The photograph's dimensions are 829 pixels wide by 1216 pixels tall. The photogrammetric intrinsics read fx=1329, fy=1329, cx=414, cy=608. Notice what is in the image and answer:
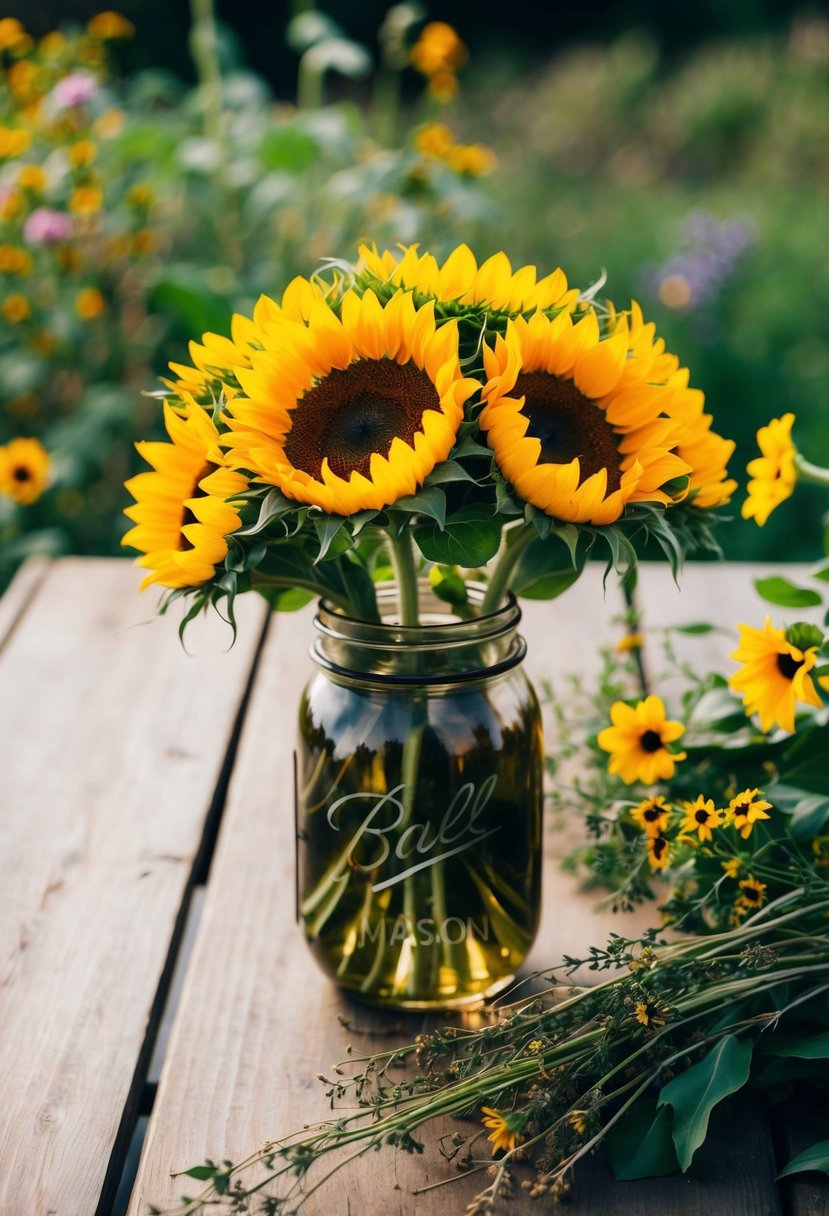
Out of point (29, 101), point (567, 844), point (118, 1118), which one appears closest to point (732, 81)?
point (29, 101)

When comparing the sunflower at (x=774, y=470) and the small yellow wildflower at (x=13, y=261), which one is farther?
the small yellow wildflower at (x=13, y=261)

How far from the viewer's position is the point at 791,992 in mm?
793

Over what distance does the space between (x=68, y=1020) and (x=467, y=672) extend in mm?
350

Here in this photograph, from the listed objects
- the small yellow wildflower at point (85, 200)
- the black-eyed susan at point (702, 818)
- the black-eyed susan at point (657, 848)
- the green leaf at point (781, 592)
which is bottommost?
the black-eyed susan at point (657, 848)

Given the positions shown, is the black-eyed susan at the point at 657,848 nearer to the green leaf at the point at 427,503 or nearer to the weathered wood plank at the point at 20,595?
the green leaf at the point at 427,503

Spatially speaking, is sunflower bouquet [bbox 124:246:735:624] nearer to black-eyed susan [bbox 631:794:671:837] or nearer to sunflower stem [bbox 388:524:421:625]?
sunflower stem [bbox 388:524:421:625]

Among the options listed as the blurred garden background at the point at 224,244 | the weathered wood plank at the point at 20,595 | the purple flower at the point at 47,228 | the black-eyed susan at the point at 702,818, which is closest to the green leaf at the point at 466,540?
the black-eyed susan at the point at 702,818

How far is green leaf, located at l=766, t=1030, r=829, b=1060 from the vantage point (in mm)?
736

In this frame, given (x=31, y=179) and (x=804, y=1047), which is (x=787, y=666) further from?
(x=31, y=179)

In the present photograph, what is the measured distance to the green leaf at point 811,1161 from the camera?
0.71 m

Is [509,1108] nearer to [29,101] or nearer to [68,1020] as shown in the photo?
[68,1020]

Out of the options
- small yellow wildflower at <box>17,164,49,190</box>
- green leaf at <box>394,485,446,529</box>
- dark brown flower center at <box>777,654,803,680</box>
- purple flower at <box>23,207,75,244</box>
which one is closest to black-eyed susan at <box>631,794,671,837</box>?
dark brown flower center at <box>777,654,803,680</box>

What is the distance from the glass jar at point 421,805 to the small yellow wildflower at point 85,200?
1.63m

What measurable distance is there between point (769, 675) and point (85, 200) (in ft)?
5.81
